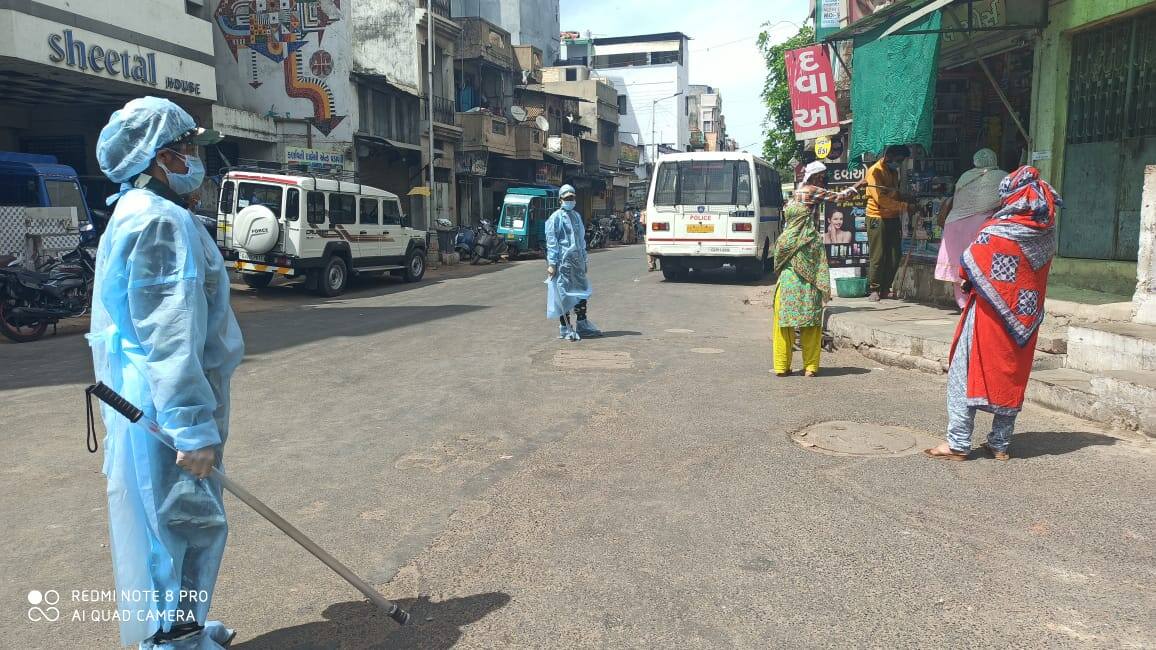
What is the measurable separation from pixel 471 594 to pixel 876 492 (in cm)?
219

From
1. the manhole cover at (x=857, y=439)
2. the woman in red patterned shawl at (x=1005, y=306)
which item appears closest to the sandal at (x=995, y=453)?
the woman in red patterned shawl at (x=1005, y=306)

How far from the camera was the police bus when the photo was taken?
643 inches

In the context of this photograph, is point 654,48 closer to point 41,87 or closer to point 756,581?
point 41,87

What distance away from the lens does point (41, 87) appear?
17.3m

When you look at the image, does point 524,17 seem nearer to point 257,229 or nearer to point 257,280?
point 257,280

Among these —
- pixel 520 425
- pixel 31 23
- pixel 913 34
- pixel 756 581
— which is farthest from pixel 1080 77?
pixel 31 23

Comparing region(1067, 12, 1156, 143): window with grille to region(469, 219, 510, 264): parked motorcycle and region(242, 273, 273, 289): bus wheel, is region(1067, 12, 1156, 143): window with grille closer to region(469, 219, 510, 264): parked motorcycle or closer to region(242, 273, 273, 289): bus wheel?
region(242, 273, 273, 289): bus wheel

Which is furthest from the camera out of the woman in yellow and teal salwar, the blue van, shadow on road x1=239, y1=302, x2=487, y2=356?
the blue van

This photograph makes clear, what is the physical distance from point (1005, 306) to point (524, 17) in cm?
5263

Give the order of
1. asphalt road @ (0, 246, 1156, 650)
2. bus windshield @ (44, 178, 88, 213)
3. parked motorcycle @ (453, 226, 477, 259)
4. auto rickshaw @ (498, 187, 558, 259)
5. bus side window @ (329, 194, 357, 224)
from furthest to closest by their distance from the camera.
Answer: auto rickshaw @ (498, 187, 558, 259), parked motorcycle @ (453, 226, 477, 259), bus side window @ (329, 194, 357, 224), bus windshield @ (44, 178, 88, 213), asphalt road @ (0, 246, 1156, 650)

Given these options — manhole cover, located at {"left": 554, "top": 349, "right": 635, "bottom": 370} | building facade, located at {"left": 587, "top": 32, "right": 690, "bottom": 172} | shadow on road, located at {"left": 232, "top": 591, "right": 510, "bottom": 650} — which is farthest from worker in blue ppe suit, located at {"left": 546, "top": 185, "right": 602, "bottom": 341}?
building facade, located at {"left": 587, "top": 32, "right": 690, "bottom": 172}

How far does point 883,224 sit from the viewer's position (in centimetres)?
1014

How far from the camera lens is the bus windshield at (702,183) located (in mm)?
16391

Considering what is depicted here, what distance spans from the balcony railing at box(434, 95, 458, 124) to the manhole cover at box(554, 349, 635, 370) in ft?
80.0
